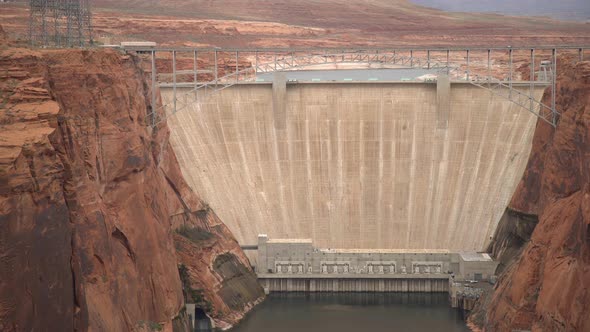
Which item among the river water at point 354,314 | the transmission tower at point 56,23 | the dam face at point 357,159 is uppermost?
the transmission tower at point 56,23

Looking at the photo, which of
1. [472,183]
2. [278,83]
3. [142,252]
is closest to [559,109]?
[472,183]

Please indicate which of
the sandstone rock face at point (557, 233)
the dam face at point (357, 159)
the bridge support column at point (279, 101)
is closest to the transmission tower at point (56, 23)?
the dam face at point (357, 159)

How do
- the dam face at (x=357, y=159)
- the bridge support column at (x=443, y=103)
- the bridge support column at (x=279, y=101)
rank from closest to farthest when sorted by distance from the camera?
the dam face at (x=357, y=159) → the bridge support column at (x=443, y=103) → the bridge support column at (x=279, y=101)

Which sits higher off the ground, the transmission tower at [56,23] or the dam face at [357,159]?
the transmission tower at [56,23]

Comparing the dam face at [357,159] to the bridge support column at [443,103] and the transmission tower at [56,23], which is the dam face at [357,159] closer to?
the bridge support column at [443,103]

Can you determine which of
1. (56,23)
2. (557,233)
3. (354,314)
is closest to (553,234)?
(557,233)

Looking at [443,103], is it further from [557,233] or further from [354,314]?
[557,233]

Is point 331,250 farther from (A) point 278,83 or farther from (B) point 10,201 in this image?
(B) point 10,201
